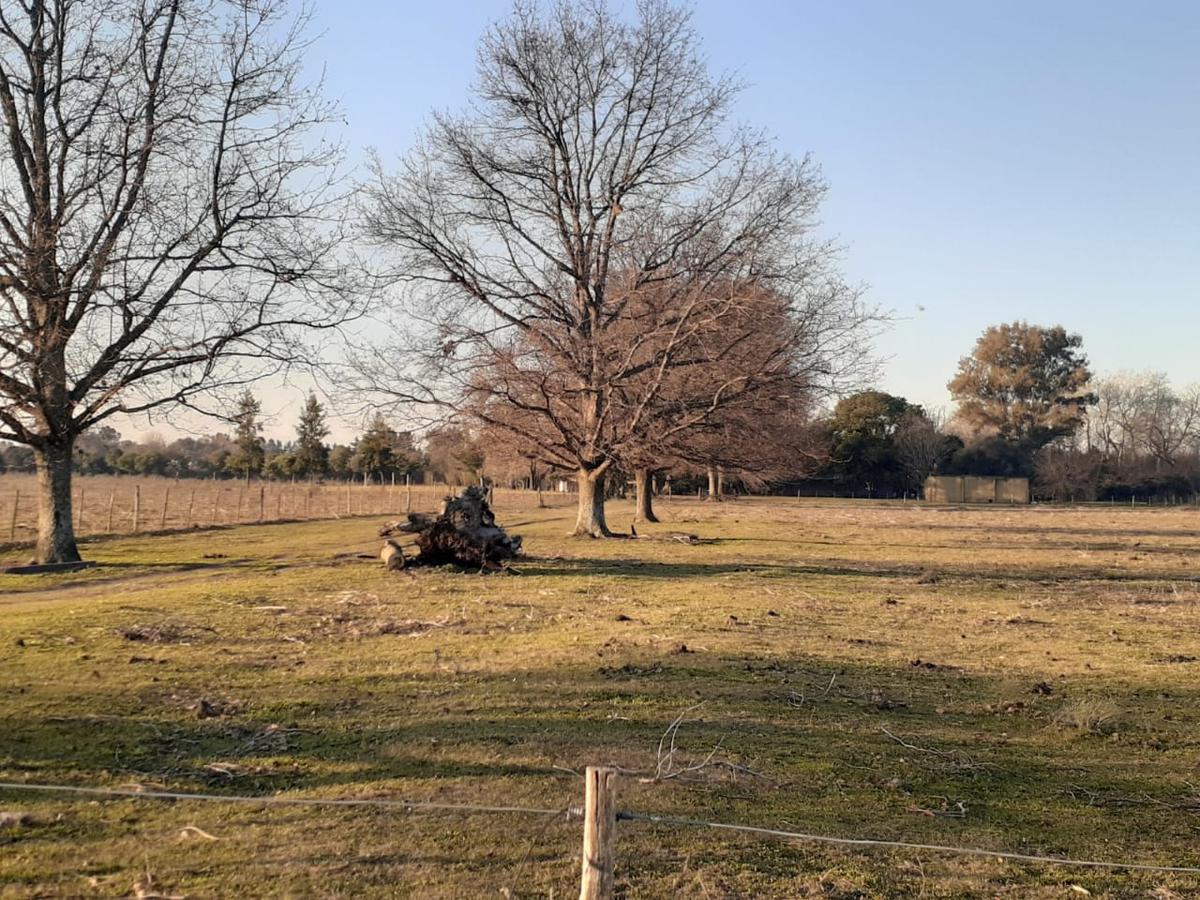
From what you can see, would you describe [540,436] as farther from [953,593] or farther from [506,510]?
[506,510]

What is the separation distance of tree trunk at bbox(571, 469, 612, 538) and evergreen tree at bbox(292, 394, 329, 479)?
3905 centimetres

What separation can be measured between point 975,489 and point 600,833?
81.5 meters

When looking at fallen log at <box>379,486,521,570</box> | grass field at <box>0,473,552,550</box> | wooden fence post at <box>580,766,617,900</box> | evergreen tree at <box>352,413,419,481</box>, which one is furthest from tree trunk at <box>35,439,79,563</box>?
evergreen tree at <box>352,413,419,481</box>

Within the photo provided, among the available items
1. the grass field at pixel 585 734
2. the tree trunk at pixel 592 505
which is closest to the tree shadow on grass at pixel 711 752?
the grass field at pixel 585 734

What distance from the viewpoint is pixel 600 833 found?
3.23 meters

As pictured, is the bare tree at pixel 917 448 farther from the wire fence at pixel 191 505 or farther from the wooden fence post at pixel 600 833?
the wooden fence post at pixel 600 833

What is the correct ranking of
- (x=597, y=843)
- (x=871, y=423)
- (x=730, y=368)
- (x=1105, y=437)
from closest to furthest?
(x=597, y=843) → (x=730, y=368) → (x=871, y=423) → (x=1105, y=437)

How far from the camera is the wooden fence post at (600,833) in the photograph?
10.5ft

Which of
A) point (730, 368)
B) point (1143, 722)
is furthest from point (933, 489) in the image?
point (1143, 722)

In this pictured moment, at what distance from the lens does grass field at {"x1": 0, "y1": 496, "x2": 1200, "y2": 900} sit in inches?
177

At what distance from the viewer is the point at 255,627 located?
10883 mm

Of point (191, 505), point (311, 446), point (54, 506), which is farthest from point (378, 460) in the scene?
point (54, 506)

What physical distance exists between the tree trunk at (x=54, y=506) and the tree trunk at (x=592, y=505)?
46.0 ft

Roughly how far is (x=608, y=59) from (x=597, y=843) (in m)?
26.9
